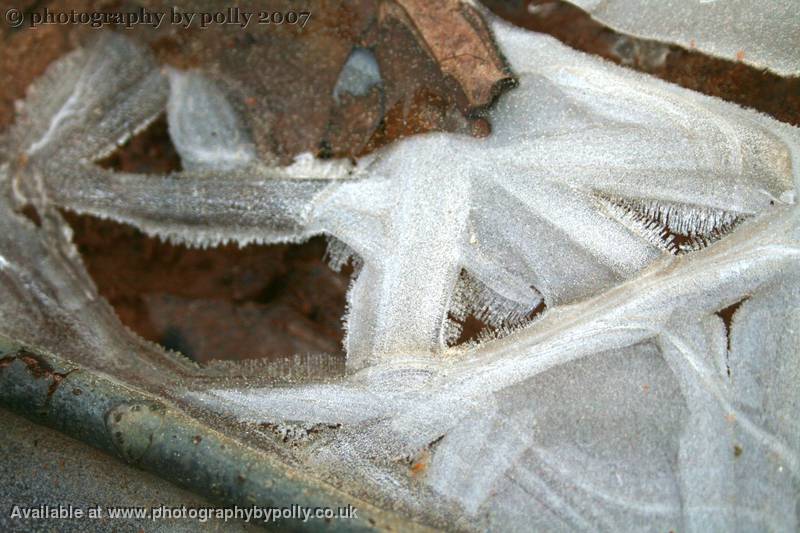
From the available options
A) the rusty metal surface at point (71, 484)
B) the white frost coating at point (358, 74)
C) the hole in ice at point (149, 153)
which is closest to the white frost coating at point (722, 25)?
the white frost coating at point (358, 74)

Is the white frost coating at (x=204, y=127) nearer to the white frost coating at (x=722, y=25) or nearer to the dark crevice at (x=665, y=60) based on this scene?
the dark crevice at (x=665, y=60)

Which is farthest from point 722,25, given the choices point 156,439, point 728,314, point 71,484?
point 71,484

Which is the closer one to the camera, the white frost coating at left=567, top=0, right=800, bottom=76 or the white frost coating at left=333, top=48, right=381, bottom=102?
the white frost coating at left=567, top=0, right=800, bottom=76

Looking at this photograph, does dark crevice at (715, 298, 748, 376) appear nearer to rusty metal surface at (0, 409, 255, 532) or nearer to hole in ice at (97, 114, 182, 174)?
rusty metal surface at (0, 409, 255, 532)

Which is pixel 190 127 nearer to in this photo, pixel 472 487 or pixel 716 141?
pixel 472 487

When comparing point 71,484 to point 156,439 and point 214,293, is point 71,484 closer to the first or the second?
point 156,439

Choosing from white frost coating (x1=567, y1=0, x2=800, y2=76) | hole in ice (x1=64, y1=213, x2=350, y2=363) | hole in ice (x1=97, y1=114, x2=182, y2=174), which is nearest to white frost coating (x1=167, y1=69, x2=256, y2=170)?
hole in ice (x1=97, y1=114, x2=182, y2=174)

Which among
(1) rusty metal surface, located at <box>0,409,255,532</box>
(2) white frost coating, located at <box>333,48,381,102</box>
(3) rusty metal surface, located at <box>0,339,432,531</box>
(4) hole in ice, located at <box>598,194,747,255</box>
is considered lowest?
(1) rusty metal surface, located at <box>0,409,255,532</box>
